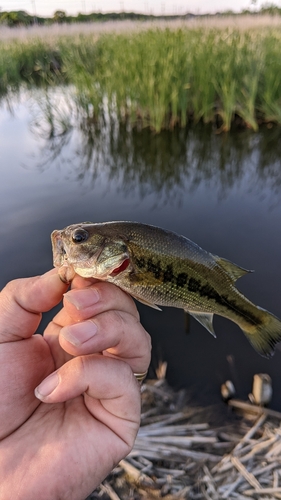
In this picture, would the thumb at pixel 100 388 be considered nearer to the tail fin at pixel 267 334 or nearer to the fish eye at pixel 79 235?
Result: the fish eye at pixel 79 235

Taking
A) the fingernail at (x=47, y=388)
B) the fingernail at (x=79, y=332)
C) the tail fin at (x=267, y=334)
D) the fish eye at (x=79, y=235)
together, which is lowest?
the tail fin at (x=267, y=334)

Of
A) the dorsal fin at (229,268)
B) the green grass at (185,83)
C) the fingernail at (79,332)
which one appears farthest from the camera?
the green grass at (185,83)

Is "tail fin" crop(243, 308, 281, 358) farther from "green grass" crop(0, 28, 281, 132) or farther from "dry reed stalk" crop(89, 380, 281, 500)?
"green grass" crop(0, 28, 281, 132)

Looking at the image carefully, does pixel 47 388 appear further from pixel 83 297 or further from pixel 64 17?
pixel 64 17

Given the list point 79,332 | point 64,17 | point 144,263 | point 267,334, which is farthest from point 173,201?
point 64,17

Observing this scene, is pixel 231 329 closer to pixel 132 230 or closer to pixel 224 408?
pixel 224 408

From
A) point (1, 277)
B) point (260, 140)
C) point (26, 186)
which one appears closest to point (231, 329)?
point (1, 277)

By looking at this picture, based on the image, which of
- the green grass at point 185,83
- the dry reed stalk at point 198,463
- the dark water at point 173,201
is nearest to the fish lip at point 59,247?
the dry reed stalk at point 198,463
